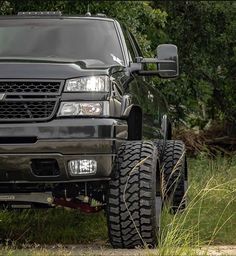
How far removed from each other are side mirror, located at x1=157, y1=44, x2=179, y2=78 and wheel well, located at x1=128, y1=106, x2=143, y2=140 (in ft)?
1.52

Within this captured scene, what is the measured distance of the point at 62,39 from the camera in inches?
256

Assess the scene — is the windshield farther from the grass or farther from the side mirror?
the grass

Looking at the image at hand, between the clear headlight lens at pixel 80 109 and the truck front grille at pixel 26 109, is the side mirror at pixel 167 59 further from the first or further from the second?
the truck front grille at pixel 26 109

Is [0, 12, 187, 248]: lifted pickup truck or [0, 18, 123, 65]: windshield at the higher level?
[0, 18, 123, 65]: windshield

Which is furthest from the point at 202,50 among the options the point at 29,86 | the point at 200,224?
the point at 29,86

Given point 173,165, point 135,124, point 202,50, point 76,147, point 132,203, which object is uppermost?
point 76,147

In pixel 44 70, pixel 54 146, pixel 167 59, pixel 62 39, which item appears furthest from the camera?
pixel 62 39

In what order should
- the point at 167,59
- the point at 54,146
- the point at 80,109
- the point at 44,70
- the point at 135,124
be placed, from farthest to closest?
the point at 167,59 → the point at 135,124 → the point at 44,70 → the point at 80,109 → the point at 54,146

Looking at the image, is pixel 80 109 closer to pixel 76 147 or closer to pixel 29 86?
pixel 76 147

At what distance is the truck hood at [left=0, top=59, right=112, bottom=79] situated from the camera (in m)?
5.26

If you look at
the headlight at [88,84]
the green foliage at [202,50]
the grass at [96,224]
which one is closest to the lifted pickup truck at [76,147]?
the headlight at [88,84]

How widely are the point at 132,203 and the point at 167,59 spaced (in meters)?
1.60

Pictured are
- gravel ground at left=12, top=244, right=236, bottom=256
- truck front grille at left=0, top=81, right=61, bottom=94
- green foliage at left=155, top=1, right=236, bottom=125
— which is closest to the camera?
gravel ground at left=12, top=244, right=236, bottom=256

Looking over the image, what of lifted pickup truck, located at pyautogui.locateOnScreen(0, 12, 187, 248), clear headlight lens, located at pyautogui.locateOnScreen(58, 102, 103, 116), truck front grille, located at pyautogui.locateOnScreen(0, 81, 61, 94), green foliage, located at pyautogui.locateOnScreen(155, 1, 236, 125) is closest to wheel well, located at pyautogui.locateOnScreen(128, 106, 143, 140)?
lifted pickup truck, located at pyautogui.locateOnScreen(0, 12, 187, 248)
